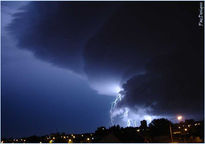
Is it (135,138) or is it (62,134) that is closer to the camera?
(135,138)

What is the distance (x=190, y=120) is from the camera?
135125mm

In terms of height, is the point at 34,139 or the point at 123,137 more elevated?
the point at 123,137

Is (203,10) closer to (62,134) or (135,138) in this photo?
(135,138)

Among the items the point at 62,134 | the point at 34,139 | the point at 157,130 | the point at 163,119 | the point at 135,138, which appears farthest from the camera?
the point at 62,134

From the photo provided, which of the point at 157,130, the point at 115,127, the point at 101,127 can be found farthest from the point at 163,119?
the point at 101,127

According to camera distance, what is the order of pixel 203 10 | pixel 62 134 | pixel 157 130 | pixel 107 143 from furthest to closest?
pixel 62 134 → pixel 157 130 → pixel 107 143 → pixel 203 10

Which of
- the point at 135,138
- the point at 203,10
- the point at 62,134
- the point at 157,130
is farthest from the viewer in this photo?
the point at 62,134

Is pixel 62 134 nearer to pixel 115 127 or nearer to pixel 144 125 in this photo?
pixel 144 125

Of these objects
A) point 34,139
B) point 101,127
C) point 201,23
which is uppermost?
point 201,23

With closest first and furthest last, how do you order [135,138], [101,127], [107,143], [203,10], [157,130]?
[203,10] → [107,143] → [135,138] → [157,130] → [101,127]

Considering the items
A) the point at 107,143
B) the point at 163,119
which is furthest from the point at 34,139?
the point at 107,143

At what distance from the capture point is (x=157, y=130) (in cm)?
8119

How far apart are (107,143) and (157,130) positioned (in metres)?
47.1

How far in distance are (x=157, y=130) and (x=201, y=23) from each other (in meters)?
63.9
